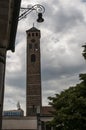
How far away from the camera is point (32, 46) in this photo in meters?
77.4

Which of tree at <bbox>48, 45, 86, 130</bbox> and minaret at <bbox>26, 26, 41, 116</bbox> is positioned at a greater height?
minaret at <bbox>26, 26, 41, 116</bbox>

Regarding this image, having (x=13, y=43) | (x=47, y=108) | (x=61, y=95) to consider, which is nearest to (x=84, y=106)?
(x=61, y=95)

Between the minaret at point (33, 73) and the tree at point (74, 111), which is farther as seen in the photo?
the minaret at point (33, 73)

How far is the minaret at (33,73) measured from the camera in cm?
7038

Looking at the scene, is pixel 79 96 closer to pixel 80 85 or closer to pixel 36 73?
pixel 80 85

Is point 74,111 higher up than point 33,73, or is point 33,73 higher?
point 33,73

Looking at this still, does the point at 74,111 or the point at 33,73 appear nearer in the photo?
the point at 74,111

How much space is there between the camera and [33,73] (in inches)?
2938

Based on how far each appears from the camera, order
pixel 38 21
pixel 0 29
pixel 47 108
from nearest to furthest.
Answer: pixel 0 29 < pixel 38 21 < pixel 47 108

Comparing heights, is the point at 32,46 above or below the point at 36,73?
above

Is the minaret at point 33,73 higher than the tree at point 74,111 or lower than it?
higher

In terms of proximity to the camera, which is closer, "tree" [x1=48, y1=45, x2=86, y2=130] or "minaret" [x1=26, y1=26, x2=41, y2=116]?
"tree" [x1=48, y1=45, x2=86, y2=130]

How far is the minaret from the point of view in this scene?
231 ft

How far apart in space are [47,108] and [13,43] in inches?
2252
